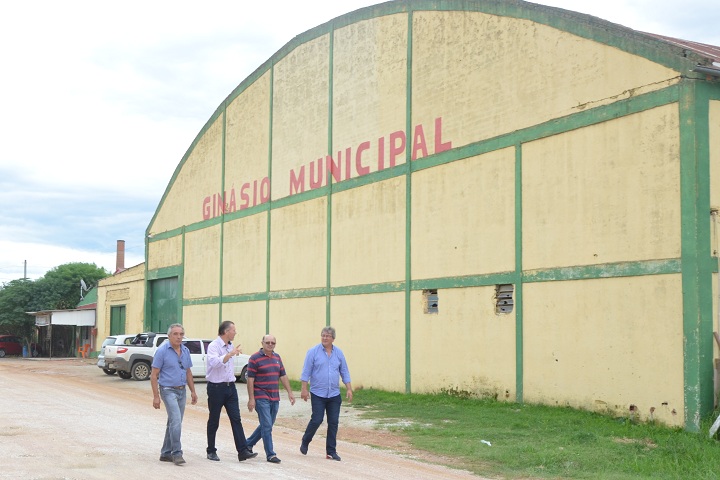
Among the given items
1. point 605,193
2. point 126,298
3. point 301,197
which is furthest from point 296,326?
point 126,298

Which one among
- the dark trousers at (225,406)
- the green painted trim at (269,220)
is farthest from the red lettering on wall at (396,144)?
the dark trousers at (225,406)

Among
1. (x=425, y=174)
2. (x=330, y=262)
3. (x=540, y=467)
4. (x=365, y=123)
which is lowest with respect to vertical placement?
(x=540, y=467)

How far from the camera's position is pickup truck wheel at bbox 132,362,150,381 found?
29.9 m

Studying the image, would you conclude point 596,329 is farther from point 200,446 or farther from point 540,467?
point 200,446

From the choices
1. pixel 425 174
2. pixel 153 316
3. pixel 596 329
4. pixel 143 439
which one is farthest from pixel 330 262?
pixel 153 316

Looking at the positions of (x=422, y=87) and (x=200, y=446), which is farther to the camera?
(x=422, y=87)

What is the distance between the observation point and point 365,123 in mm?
25438

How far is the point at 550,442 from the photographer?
1403 centimetres

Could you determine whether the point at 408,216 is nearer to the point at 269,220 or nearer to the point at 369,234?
the point at 369,234

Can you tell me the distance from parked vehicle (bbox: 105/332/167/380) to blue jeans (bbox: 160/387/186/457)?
1878 cm

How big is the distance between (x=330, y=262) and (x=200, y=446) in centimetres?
1388

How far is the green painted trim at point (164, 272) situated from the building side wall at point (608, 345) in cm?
2236

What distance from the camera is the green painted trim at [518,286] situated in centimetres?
1875

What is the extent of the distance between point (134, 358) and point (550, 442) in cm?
1941
